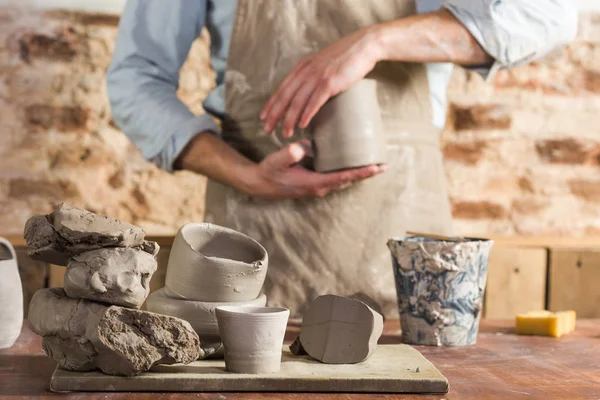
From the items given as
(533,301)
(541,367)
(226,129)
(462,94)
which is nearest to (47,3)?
(226,129)

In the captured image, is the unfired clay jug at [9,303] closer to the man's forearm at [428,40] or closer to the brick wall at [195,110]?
the man's forearm at [428,40]

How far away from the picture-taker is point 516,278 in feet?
6.33

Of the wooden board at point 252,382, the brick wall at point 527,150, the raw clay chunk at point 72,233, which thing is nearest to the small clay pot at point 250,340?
the wooden board at point 252,382

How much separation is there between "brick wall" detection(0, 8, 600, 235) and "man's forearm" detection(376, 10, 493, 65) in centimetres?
92

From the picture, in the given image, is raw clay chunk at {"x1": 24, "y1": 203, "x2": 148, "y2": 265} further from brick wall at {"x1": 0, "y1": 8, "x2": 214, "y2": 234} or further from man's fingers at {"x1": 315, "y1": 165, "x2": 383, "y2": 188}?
brick wall at {"x1": 0, "y1": 8, "x2": 214, "y2": 234}

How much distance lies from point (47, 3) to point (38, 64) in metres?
0.18

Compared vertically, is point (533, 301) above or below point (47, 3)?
below

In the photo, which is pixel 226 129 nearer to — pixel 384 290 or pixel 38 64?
pixel 384 290

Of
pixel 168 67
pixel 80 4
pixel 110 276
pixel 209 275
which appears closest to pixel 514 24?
pixel 168 67

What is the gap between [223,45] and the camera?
156 centimetres

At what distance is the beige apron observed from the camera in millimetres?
1406

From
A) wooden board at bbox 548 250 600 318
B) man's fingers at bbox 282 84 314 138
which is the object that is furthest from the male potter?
wooden board at bbox 548 250 600 318

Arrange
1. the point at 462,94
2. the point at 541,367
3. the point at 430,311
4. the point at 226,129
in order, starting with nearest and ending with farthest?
the point at 541,367
the point at 430,311
the point at 226,129
the point at 462,94

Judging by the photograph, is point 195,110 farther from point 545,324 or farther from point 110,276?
point 110,276
